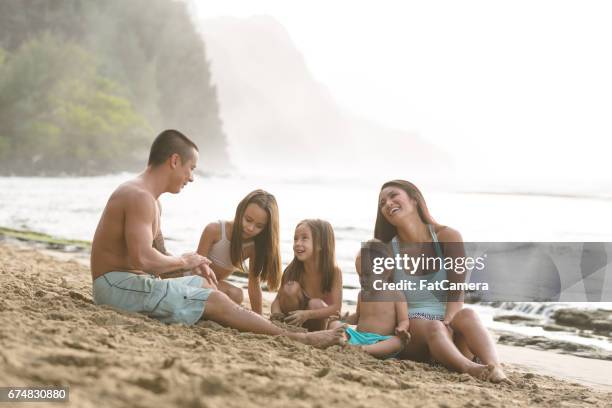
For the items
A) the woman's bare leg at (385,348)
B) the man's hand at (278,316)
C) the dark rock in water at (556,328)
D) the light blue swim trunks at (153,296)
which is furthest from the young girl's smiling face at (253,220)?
the dark rock in water at (556,328)

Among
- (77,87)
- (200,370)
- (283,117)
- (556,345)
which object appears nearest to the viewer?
(200,370)

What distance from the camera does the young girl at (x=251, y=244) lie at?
13.1ft

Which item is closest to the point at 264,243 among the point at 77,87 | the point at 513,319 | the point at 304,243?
the point at 304,243

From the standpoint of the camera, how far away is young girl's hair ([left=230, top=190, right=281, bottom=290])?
13.1ft

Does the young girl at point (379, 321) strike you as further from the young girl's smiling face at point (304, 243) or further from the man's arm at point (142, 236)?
Answer: the man's arm at point (142, 236)

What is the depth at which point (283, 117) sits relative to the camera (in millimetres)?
107562

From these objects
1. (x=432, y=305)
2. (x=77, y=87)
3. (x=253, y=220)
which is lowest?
(x=432, y=305)

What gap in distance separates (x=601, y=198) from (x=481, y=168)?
51.9 m

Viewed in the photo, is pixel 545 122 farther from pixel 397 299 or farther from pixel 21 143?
pixel 397 299

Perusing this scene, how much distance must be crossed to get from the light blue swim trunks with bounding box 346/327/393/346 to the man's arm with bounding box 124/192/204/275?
1.05m

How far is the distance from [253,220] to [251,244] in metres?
0.22

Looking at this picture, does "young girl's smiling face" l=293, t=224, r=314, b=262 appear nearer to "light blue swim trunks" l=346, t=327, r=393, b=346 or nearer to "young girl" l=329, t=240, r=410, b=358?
"young girl" l=329, t=240, r=410, b=358

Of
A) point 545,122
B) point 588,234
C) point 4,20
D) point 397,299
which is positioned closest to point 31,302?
point 397,299

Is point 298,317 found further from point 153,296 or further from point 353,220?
point 353,220
